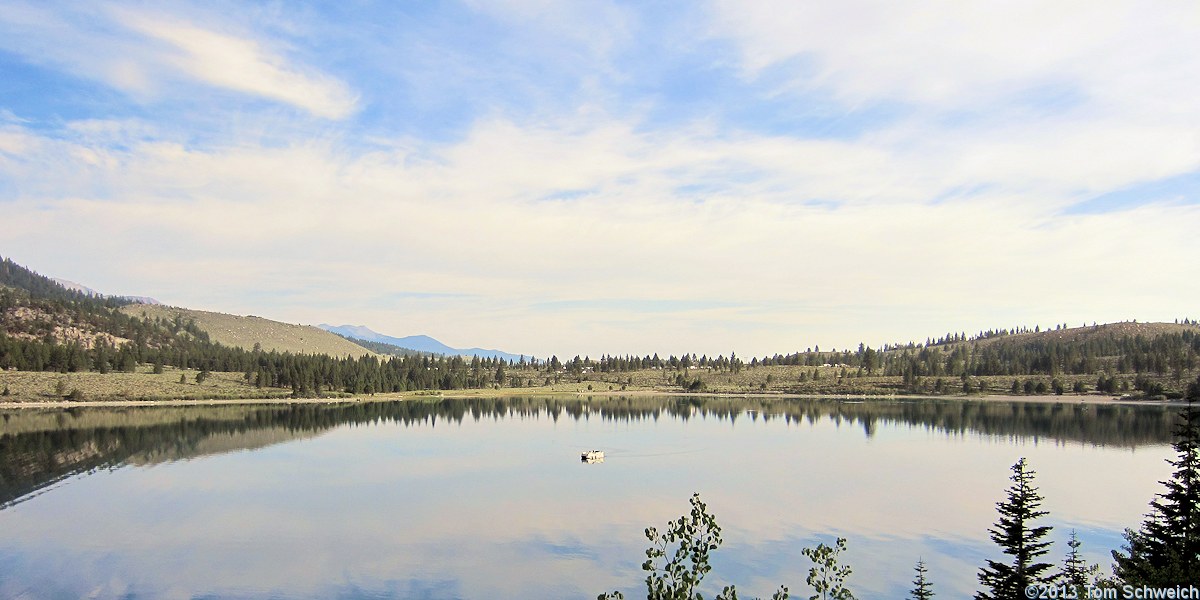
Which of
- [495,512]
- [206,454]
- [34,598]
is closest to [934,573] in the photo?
[495,512]

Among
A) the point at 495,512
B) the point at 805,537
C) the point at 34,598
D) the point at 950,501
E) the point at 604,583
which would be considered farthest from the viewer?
the point at 950,501

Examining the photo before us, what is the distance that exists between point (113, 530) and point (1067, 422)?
355 feet

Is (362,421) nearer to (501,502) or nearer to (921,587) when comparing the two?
(501,502)

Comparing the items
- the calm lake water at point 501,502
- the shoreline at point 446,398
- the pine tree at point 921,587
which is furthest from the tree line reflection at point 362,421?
the pine tree at point 921,587

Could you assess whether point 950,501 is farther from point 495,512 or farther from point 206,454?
point 206,454

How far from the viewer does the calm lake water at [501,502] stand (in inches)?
1280

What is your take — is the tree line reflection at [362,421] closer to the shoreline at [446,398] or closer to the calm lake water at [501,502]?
the calm lake water at [501,502]

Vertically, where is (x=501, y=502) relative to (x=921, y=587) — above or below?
below

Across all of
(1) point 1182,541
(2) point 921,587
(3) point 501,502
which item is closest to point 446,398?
(3) point 501,502

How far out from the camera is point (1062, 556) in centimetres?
3334

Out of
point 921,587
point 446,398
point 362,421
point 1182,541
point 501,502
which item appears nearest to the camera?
point 1182,541

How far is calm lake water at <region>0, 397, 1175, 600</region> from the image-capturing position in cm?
3250

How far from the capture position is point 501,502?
4934 cm

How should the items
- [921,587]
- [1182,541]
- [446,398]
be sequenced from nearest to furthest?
[1182,541] < [921,587] < [446,398]
